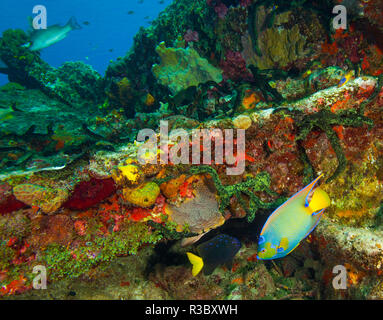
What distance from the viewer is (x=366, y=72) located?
3711mm

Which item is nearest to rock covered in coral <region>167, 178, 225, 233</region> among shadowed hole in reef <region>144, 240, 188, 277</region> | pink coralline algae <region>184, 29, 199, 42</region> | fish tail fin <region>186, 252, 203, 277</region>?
→ fish tail fin <region>186, 252, 203, 277</region>

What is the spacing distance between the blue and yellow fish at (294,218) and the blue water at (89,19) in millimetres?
73609

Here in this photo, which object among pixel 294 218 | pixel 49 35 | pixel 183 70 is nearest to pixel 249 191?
pixel 294 218

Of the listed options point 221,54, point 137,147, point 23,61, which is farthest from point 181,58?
point 23,61

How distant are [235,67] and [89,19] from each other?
111 m

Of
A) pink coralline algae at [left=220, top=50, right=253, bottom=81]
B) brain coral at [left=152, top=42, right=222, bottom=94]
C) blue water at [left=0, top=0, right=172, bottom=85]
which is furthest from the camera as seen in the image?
blue water at [left=0, top=0, right=172, bottom=85]

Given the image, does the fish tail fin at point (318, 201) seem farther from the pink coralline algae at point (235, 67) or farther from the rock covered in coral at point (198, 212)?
the pink coralline algae at point (235, 67)

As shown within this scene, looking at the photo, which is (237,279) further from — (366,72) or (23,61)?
(23,61)

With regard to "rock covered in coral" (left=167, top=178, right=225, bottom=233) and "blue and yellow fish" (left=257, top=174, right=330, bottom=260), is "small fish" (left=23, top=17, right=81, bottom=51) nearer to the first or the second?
"rock covered in coral" (left=167, top=178, right=225, bottom=233)

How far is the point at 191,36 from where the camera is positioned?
5.94 meters

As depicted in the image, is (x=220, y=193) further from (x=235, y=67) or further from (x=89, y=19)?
(x=89, y=19)

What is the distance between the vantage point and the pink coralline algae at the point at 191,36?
5.86 metres

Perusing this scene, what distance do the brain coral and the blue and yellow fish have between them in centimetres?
385

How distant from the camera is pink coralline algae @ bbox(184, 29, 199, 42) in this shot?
586 cm
